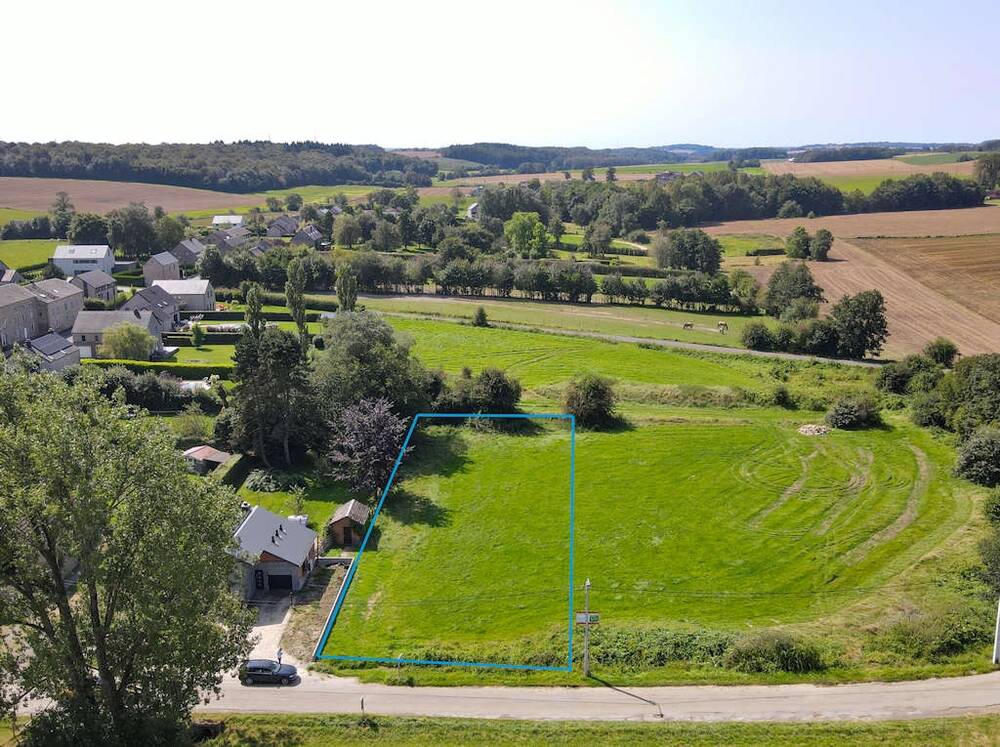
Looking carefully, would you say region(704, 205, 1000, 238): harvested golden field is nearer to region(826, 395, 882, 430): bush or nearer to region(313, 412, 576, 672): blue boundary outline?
region(826, 395, 882, 430): bush

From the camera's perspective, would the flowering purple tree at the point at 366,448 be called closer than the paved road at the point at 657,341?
Yes

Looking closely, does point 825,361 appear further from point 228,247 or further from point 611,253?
point 228,247

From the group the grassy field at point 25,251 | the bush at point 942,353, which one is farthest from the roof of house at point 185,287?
the bush at point 942,353

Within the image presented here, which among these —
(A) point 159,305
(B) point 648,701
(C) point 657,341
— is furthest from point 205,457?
(C) point 657,341

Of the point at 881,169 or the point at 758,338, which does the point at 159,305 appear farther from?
the point at 881,169

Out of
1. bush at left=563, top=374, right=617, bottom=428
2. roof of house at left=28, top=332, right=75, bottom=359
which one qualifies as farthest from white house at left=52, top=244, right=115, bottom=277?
bush at left=563, top=374, right=617, bottom=428

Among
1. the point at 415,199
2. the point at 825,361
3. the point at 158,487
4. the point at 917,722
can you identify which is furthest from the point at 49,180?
the point at 917,722

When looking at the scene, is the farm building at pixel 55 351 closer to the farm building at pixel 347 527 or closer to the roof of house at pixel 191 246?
the farm building at pixel 347 527
